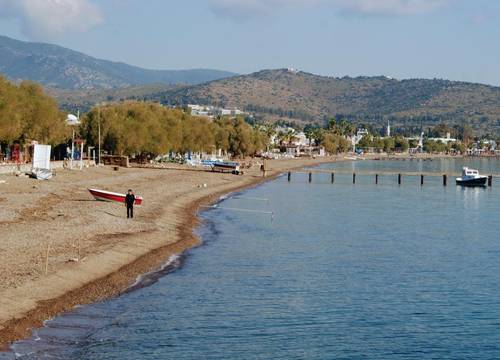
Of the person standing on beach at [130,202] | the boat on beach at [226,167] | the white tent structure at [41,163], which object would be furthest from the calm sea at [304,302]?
the boat on beach at [226,167]

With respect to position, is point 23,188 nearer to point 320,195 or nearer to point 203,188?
point 203,188

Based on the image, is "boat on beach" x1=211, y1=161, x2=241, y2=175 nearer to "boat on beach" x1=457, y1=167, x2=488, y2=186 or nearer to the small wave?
"boat on beach" x1=457, y1=167, x2=488, y2=186

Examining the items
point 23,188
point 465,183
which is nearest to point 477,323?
point 23,188

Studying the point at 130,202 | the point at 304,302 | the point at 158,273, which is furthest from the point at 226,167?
the point at 304,302

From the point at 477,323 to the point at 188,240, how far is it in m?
21.0

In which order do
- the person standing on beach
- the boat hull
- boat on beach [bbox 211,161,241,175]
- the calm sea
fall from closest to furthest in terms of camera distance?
the calm sea, the person standing on beach, the boat hull, boat on beach [bbox 211,161,241,175]

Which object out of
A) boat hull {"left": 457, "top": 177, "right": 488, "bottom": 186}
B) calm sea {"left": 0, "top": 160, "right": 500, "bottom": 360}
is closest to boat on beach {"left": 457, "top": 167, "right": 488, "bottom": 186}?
boat hull {"left": 457, "top": 177, "right": 488, "bottom": 186}

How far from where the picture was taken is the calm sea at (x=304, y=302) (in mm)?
24797

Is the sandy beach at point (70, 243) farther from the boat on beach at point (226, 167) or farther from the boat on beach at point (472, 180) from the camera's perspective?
the boat on beach at point (472, 180)

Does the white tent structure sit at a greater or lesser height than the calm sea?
greater

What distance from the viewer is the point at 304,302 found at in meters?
31.3

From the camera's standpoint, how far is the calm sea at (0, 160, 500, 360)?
81.4ft

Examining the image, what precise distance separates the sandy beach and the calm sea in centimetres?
93

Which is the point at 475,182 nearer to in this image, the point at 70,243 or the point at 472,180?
the point at 472,180
